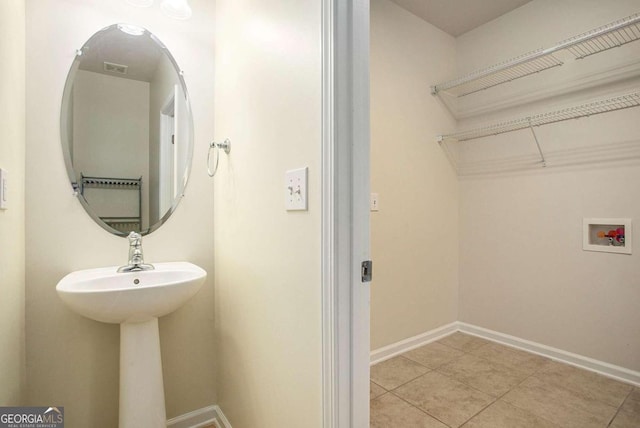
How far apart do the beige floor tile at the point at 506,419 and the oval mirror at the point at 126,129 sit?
187cm

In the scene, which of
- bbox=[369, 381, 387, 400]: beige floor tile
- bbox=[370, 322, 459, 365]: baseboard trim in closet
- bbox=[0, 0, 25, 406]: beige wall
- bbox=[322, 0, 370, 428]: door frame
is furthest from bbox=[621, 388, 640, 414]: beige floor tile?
bbox=[0, 0, 25, 406]: beige wall

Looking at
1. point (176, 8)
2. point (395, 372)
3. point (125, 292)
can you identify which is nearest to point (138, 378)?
point (125, 292)

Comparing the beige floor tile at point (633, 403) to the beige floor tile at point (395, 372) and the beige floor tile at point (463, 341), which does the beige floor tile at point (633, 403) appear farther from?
the beige floor tile at point (395, 372)

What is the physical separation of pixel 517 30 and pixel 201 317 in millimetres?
2938

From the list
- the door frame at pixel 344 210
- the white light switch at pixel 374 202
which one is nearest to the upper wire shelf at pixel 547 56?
the white light switch at pixel 374 202

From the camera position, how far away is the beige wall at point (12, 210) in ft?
3.21

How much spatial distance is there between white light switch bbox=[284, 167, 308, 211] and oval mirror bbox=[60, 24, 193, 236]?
0.82 metres

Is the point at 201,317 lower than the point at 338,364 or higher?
lower

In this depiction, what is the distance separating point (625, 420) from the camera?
5.04ft

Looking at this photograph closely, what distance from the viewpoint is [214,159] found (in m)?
1.62

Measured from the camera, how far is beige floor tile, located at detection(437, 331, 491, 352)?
7.79ft

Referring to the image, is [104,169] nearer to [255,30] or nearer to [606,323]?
[255,30]

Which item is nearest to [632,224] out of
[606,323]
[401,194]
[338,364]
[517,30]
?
[606,323]

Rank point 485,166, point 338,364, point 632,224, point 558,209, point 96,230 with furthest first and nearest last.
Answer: point 485,166 < point 558,209 < point 632,224 < point 96,230 < point 338,364
